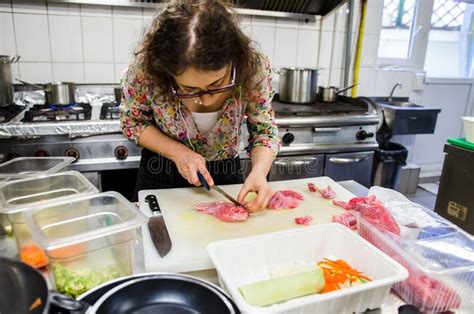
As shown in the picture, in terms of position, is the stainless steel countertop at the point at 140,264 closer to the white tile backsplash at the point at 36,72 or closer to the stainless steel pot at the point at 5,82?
the stainless steel pot at the point at 5,82

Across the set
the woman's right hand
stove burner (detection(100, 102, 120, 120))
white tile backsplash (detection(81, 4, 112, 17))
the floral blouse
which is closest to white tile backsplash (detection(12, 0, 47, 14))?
white tile backsplash (detection(81, 4, 112, 17))

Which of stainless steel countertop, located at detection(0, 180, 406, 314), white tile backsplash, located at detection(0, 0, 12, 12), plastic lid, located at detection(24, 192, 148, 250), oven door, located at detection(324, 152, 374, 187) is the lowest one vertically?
oven door, located at detection(324, 152, 374, 187)

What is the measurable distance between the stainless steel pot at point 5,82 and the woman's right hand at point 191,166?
4.08 ft

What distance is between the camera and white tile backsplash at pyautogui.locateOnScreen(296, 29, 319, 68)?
273cm

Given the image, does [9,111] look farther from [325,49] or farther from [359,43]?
[359,43]

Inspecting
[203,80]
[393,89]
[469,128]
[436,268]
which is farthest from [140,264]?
[393,89]

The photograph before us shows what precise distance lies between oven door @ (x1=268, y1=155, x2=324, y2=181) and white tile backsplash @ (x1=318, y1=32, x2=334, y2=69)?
87 centimetres

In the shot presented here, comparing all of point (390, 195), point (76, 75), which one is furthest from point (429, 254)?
point (76, 75)

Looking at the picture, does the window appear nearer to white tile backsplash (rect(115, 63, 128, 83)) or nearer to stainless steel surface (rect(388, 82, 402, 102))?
stainless steel surface (rect(388, 82, 402, 102))

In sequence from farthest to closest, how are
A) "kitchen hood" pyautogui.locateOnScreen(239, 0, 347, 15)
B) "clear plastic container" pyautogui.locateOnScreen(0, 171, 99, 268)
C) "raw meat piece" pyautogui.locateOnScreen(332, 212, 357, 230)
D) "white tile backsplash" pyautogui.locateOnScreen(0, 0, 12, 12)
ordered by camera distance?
1. "kitchen hood" pyautogui.locateOnScreen(239, 0, 347, 15)
2. "white tile backsplash" pyautogui.locateOnScreen(0, 0, 12, 12)
3. "raw meat piece" pyautogui.locateOnScreen(332, 212, 357, 230)
4. "clear plastic container" pyautogui.locateOnScreen(0, 171, 99, 268)

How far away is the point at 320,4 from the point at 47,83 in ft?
5.89

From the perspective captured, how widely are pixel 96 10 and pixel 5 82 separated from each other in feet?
2.14

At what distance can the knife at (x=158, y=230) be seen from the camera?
0.89 m

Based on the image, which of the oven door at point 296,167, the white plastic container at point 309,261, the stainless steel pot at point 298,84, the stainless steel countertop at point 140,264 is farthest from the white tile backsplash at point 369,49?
the stainless steel countertop at point 140,264
